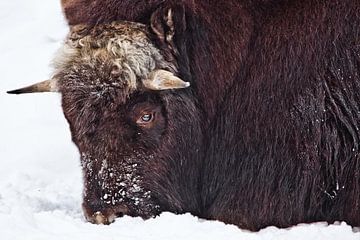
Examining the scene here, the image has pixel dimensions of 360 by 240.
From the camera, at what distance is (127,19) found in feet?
18.7

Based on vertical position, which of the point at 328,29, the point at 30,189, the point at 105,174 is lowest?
the point at 30,189

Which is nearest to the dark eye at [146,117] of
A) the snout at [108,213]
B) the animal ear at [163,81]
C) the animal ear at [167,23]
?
the animal ear at [163,81]

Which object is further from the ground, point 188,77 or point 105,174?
point 188,77

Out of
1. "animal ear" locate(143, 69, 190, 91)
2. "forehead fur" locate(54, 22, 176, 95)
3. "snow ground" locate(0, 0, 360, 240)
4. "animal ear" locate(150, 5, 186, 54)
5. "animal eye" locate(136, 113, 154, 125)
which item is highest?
"animal ear" locate(150, 5, 186, 54)

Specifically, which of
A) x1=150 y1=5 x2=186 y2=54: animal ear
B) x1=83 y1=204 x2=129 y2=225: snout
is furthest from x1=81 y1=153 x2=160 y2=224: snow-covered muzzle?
x1=150 y1=5 x2=186 y2=54: animal ear

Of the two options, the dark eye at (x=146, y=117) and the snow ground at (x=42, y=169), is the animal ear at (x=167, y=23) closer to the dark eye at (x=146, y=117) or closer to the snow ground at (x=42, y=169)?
the dark eye at (x=146, y=117)

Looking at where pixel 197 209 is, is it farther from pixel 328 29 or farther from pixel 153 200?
pixel 328 29

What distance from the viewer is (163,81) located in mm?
5520

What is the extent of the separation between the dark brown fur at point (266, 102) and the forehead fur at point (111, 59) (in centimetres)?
8

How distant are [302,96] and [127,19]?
1186 millimetres

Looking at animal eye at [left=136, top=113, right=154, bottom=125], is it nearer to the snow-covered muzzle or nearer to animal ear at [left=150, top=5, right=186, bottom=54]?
the snow-covered muzzle

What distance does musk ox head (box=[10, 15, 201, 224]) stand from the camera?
5.55m

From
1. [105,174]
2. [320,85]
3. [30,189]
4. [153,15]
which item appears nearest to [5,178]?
[30,189]

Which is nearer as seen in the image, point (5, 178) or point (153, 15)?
point (153, 15)
